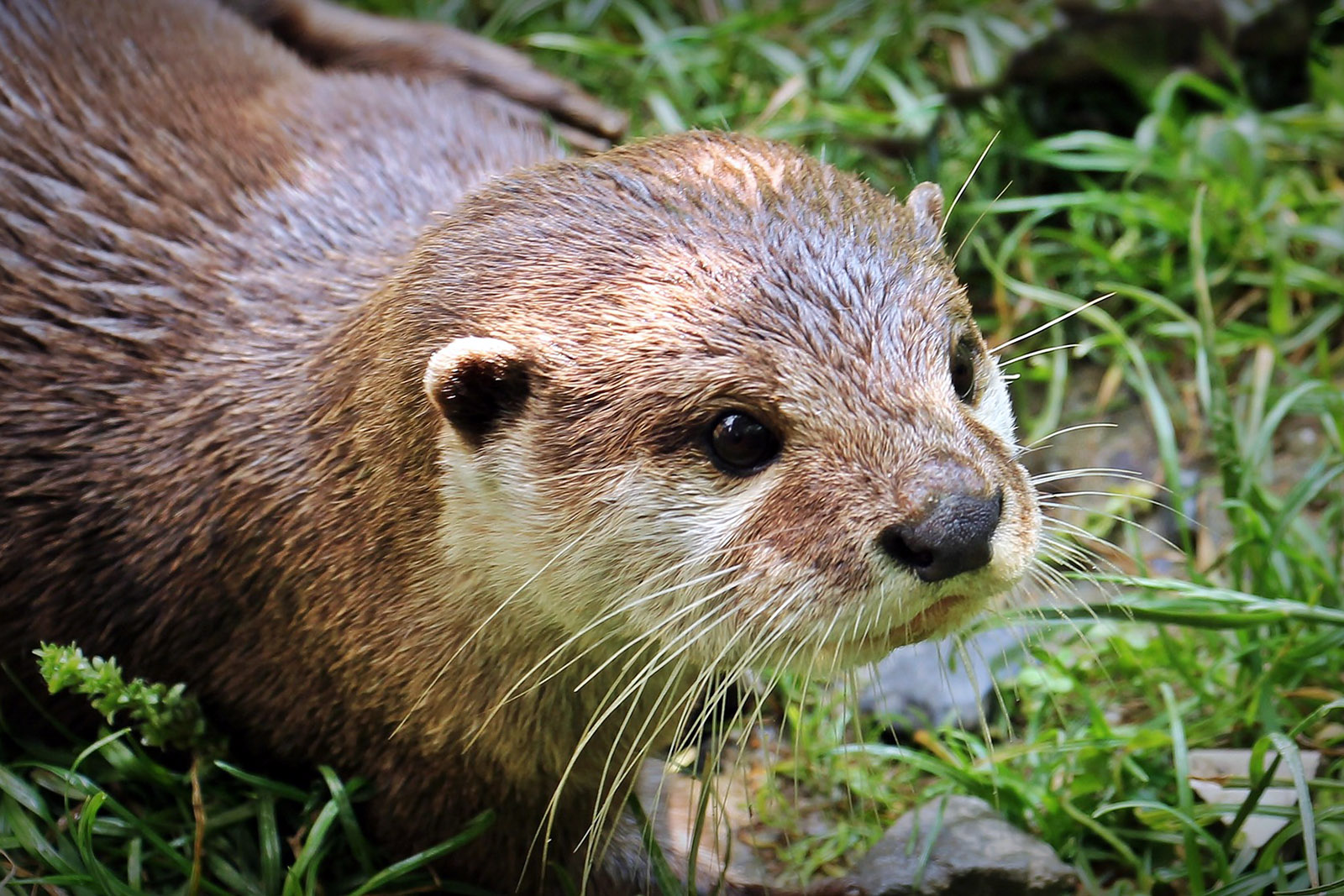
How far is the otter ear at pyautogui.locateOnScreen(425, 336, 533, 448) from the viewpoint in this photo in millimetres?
1836

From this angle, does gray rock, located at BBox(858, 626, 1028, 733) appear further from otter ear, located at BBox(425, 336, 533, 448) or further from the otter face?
otter ear, located at BBox(425, 336, 533, 448)

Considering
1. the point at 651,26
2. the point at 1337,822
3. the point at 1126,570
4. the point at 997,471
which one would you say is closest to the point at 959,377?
the point at 997,471

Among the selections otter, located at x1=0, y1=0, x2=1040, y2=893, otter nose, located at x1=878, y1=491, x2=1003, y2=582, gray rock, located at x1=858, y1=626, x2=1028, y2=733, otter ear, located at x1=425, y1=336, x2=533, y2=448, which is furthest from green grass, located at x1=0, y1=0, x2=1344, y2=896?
otter ear, located at x1=425, y1=336, x2=533, y2=448

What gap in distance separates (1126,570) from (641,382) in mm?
1654

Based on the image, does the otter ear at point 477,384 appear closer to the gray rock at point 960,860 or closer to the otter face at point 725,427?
the otter face at point 725,427

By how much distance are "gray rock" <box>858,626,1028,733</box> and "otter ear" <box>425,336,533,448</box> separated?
43.8 inches

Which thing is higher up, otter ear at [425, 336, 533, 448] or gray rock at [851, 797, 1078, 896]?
otter ear at [425, 336, 533, 448]

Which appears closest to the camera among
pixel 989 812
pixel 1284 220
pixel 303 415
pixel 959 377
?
pixel 959 377

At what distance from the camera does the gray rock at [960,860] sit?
2.28 meters

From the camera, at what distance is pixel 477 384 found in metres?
1.86

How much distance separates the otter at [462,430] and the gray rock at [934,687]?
2.08ft

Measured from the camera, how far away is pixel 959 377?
1.98 meters

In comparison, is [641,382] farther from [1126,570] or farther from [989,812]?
[1126,570]

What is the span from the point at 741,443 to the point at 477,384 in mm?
348
